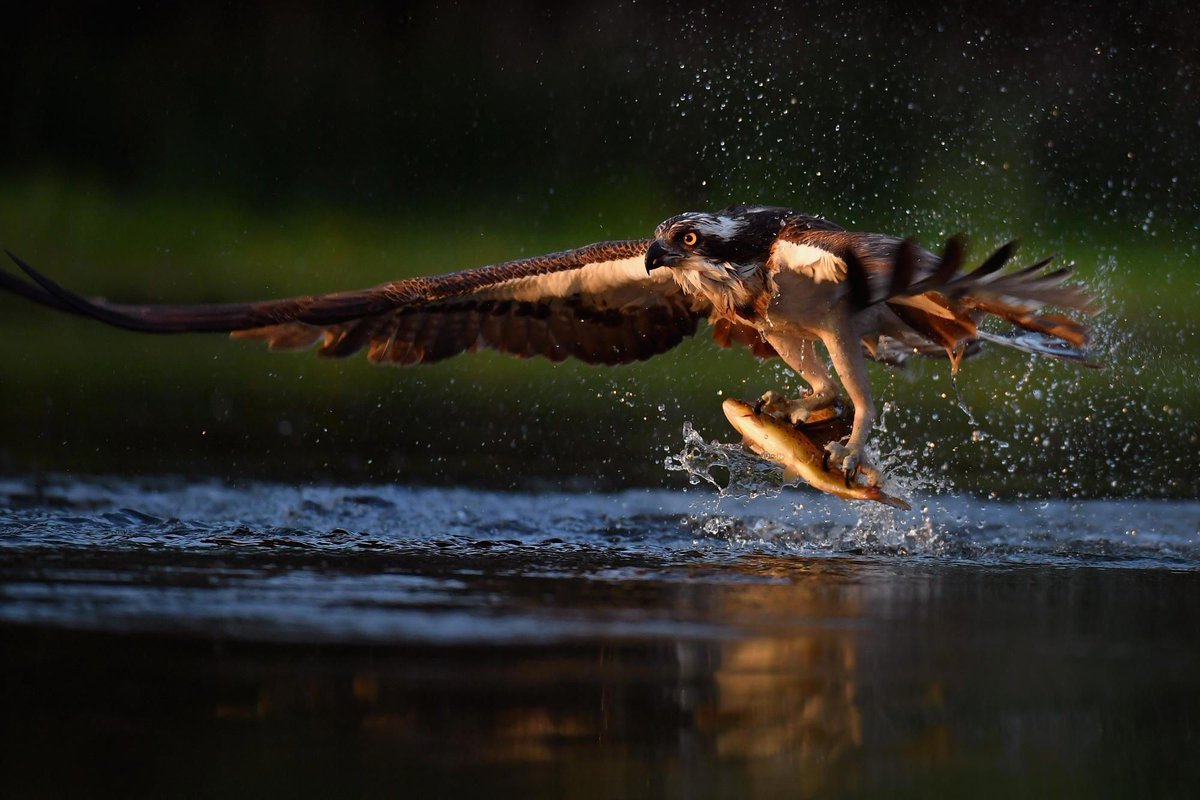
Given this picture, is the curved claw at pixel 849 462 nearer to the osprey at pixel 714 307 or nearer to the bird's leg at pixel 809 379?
the osprey at pixel 714 307

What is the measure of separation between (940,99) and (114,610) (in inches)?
581

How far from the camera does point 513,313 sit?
353 inches

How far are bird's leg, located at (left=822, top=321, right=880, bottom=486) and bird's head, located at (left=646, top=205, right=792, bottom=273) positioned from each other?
0.49m

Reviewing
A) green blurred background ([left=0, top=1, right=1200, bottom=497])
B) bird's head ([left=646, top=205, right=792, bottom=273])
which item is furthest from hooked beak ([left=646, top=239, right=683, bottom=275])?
green blurred background ([left=0, top=1, right=1200, bottom=497])

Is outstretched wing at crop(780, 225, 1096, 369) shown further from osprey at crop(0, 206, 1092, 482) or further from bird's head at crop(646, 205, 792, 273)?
bird's head at crop(646, 205, 792, 273)

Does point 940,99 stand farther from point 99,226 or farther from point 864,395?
point 864,395

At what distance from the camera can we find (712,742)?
5.00m

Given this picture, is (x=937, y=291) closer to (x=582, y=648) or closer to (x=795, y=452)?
(x=795, y=452)

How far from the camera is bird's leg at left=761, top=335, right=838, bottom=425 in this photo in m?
8.12

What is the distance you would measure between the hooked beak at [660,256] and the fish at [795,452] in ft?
2.27

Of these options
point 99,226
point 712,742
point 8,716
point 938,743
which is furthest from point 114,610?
point 99,226

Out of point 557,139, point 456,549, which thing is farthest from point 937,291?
point 557,139

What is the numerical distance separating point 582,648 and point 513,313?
3144 millimetres

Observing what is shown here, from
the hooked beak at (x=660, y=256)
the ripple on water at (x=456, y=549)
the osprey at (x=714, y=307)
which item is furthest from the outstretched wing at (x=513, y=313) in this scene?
the ripple on water at (x=456, y=549)
